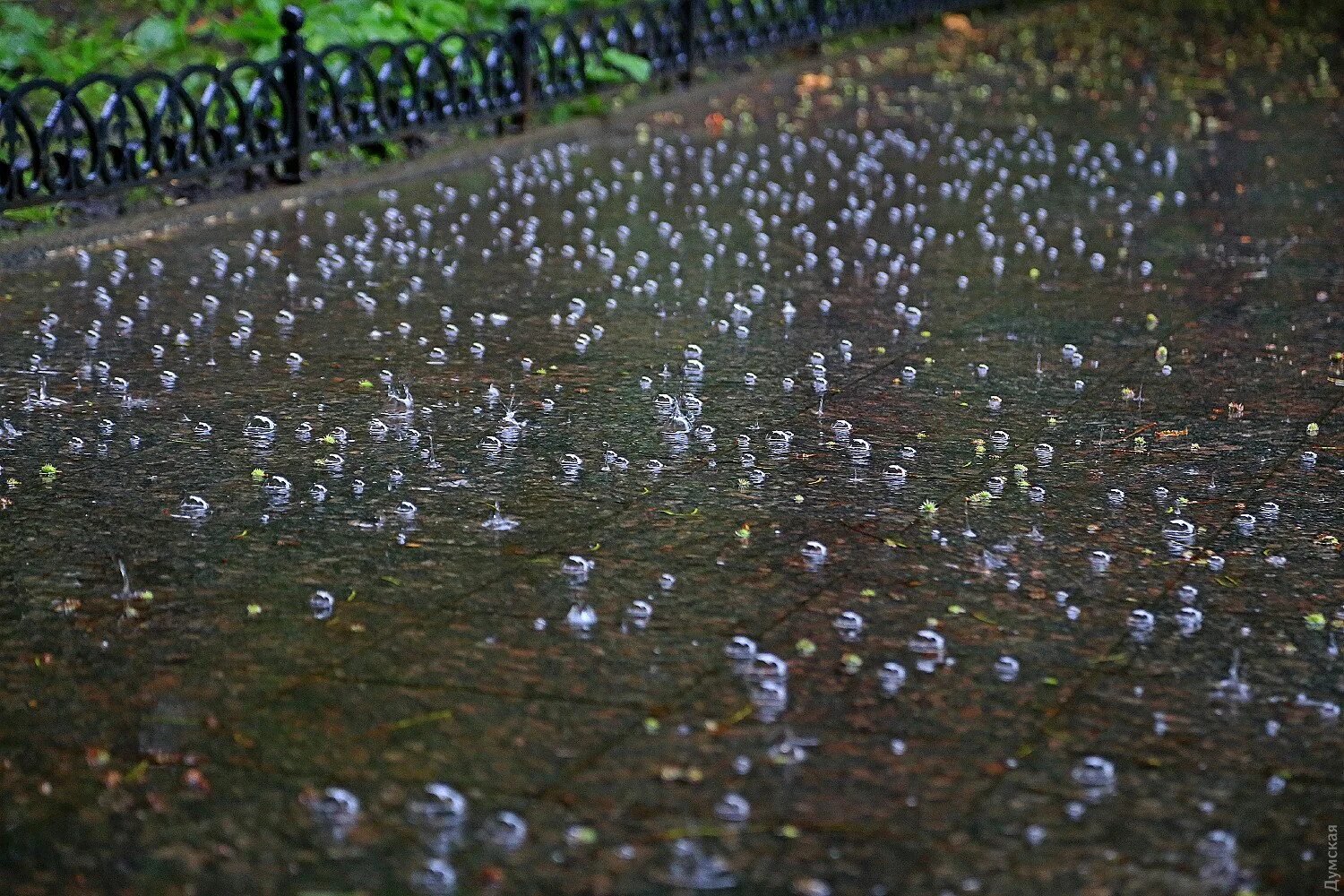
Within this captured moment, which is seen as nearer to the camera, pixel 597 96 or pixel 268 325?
pixel 268 325

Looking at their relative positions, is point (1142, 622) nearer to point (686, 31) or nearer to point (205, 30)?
point (686, 31)

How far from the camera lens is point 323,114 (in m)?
9.01

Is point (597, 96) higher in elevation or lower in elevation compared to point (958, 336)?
higher

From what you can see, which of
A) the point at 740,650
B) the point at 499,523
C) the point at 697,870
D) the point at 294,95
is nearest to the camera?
the point at 697,870

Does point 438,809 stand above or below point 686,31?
below

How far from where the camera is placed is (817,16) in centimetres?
1367

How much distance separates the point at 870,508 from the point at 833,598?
62 centimetres

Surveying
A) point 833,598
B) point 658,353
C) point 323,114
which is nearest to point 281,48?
point 323,114

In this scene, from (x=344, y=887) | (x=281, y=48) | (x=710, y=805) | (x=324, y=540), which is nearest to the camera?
(x=344, y=887)

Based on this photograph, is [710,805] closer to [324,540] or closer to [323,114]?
[324,540]

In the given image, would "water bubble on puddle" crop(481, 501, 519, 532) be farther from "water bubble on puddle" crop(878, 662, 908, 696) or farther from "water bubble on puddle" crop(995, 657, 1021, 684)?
"water bubble on puddle" crop(995, 657, 1021, 684)

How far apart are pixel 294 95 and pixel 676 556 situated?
18.0 ft

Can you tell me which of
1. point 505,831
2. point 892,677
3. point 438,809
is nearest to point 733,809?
point 505,831

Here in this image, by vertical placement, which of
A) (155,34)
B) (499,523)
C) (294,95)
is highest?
(155,34)
